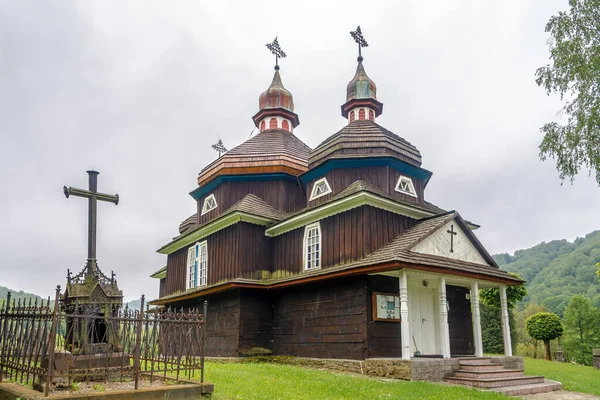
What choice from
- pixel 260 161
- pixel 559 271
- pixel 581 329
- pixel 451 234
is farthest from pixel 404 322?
pixel 559 271

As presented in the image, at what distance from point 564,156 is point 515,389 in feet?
19.7

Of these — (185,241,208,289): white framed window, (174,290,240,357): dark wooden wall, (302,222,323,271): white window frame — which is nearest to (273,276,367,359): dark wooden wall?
(302,222,323,271): white window frame

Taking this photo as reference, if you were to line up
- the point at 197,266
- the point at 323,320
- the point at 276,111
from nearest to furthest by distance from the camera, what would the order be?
the point at 323,320 → the point at 197,266 → the point at 276,111

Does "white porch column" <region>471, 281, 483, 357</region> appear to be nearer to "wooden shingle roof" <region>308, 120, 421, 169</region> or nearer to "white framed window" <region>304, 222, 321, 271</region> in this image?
"white framed window" <region>304, 222, 321, 271</region>

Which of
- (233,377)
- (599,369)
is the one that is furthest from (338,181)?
(599,369)

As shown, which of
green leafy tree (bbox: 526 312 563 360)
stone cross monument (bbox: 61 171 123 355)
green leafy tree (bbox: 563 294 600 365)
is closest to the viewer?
stone cross monument (bbox: 61 171 123 355)

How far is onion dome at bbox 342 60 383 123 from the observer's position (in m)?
21.8

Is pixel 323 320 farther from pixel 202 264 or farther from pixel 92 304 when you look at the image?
pixel 92 304

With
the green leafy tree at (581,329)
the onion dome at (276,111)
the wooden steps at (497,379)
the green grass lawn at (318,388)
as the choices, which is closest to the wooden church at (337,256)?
the wooden steps at (497,379)

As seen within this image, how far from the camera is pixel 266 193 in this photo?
20406mm

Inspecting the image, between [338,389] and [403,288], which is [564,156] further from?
[338,389]

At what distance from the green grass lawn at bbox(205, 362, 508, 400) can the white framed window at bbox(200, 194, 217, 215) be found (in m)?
10.1

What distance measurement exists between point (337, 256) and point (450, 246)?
3412 mm

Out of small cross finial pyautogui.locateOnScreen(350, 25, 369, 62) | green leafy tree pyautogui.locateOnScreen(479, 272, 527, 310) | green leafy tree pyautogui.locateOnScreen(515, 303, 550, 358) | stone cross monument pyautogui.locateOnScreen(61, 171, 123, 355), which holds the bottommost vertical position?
green leafy tree pyautogui.locateOnScreen(515, 303, 550, 358)
